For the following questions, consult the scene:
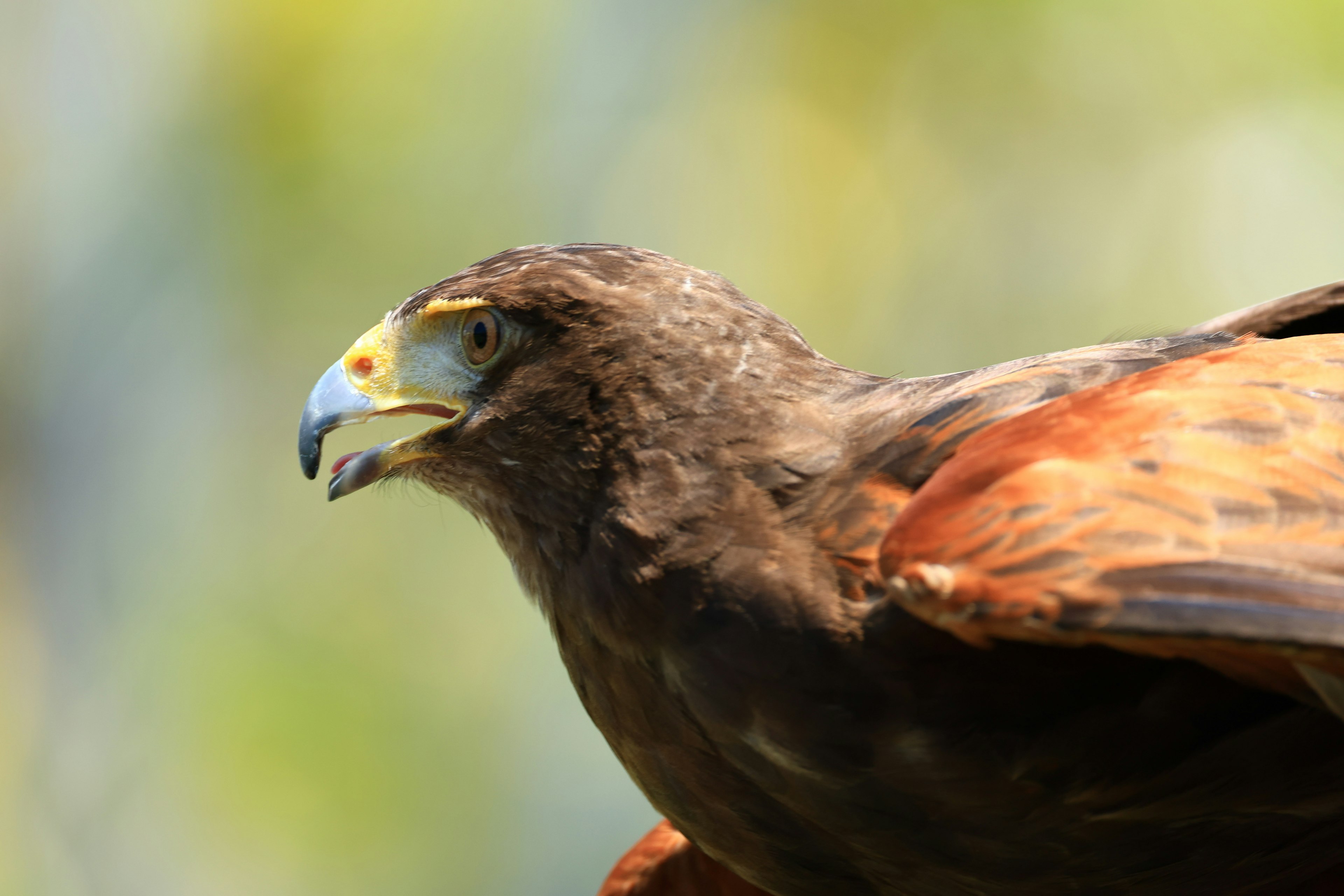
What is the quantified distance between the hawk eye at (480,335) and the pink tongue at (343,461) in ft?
0.57

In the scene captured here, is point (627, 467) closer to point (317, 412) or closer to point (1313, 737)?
point (317, 412)

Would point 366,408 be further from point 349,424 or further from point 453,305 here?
point 453,305

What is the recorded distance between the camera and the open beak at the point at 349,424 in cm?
125

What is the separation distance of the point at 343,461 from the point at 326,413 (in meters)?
0.06

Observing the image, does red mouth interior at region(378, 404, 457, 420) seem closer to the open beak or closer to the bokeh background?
the open beak

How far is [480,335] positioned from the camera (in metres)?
1.23

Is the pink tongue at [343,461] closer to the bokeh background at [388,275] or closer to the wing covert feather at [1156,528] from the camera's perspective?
the wing covert feather at [1156,528]

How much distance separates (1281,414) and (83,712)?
563 centimetres

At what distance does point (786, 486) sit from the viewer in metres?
1.04

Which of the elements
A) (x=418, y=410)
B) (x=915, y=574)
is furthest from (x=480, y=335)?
(x=915, y=574)

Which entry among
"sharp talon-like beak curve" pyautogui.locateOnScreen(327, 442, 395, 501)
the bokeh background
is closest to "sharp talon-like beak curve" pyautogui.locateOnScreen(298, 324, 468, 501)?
"sharp talon-like beak curve" pyautogui.locateOnScreen(327, 442, 395, 501)

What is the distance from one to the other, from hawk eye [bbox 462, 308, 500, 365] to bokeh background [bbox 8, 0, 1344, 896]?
152 inches

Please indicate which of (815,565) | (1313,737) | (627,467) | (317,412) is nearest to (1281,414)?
(1313,737)

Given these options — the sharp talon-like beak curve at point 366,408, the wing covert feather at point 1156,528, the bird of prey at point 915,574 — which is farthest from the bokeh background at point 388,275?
the wing covert feather at point 1156,528
